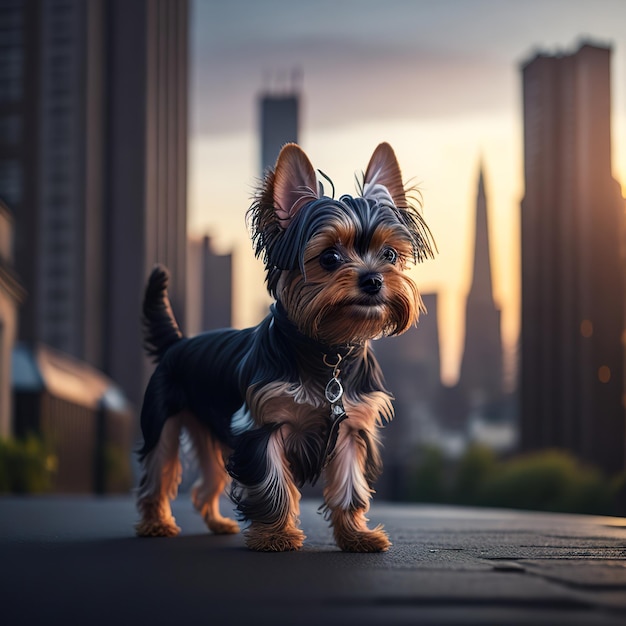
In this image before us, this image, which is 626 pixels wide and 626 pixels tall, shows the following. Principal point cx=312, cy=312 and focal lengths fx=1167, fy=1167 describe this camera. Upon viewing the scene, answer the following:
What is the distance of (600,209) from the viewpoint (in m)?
70.5

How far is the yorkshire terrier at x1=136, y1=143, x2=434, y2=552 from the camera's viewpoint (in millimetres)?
5094

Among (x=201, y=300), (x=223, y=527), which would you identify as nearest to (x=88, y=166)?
(x=201, y=300)

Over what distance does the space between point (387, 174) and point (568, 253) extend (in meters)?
73.6

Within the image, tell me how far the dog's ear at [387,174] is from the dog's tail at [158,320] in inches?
73.3

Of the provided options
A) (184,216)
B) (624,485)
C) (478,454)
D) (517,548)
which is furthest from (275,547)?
(184,216)

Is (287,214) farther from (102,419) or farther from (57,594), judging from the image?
(102,419)

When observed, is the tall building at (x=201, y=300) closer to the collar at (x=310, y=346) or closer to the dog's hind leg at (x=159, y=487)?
the dog's hind leg at (x=159, y=487)

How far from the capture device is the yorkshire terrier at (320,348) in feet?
16.7

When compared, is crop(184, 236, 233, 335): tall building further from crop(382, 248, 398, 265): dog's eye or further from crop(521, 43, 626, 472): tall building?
crop(382, 248, 398, 265): dog's eye

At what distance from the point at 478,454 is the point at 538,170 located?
38333 millimetres

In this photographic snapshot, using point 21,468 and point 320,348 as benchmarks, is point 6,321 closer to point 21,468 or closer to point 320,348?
point 21,468

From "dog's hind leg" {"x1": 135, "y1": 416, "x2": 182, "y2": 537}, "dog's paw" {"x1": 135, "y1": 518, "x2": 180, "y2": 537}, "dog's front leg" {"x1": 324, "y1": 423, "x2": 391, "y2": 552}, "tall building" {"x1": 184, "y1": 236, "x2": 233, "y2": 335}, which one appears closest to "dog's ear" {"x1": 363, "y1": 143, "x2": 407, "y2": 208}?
"dog's front leg" {"x1": 324, "y1": 423, "x2": 391, "y2": 552}

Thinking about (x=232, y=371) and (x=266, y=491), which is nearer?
(x=266, y=491)

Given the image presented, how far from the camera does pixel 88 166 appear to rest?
10775 centimetres
